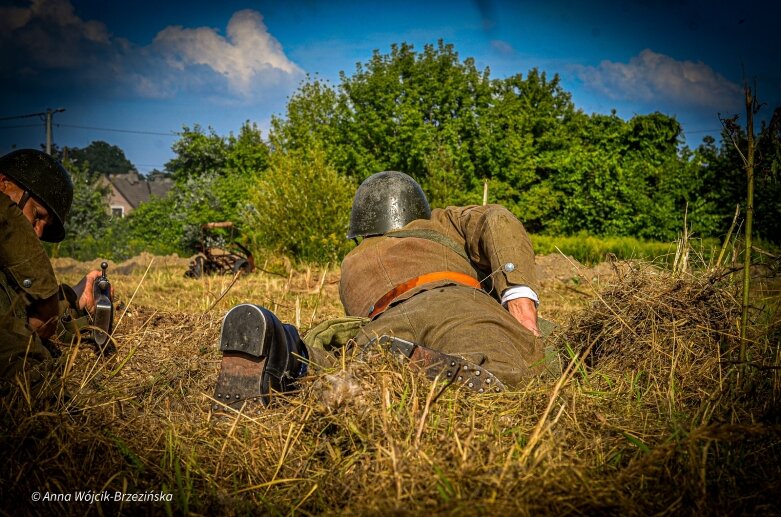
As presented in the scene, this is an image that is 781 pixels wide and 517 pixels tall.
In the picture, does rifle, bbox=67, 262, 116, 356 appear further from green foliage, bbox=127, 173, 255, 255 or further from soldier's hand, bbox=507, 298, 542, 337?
green foliage, bbox=127, 173, 255, 255

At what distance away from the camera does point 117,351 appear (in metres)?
3.59

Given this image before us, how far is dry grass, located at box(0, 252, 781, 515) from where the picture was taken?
5.45ft

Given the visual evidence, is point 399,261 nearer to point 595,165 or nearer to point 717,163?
point 717,163

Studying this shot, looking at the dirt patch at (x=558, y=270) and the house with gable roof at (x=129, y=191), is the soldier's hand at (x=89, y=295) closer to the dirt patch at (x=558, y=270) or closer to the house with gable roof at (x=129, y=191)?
the dirt patch at (x=558, y=270)

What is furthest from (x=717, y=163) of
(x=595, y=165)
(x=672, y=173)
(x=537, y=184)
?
(x=537, y=184)

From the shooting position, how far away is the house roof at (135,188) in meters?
69.4

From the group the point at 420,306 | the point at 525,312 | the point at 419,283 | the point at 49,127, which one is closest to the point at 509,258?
the point at 525,312

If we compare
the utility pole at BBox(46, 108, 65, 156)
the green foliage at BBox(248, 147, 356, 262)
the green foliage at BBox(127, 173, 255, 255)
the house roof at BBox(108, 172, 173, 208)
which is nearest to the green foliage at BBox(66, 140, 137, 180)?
the house roof at BBox(108, 172, 173, 208)

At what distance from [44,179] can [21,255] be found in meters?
0.81

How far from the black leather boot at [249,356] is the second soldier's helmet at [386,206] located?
1733mm

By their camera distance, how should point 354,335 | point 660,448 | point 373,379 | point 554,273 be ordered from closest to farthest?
point 660,448, point 373,379, point 354,335, point 554,273

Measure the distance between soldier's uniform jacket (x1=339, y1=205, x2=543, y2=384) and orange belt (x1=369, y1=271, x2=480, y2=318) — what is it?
44 millimetres

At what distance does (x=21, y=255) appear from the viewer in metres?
3.19

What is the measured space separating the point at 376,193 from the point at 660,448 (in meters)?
2.91
